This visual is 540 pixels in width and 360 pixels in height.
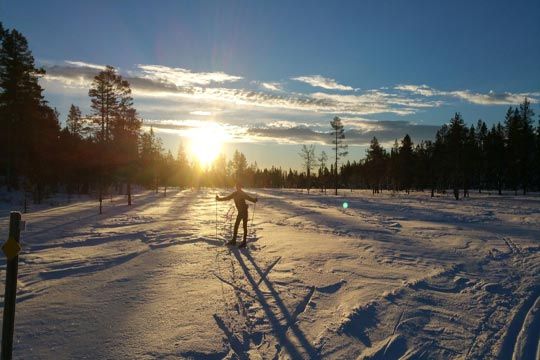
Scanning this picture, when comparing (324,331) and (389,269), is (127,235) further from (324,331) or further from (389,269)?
(324,331)

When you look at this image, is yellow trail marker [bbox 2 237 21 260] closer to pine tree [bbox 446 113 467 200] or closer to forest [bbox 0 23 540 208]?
forest [bbox 0 23 540 208]

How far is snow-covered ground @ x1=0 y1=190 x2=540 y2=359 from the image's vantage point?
497 cm

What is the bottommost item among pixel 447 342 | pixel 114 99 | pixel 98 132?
pixel 447 342

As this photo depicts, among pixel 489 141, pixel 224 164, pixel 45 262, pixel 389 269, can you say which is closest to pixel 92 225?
pixel 45 262

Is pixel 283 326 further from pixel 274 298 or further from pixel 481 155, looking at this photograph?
pixel 481 155

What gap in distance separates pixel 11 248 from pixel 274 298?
429cm

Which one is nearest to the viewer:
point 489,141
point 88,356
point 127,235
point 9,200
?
point 88,356

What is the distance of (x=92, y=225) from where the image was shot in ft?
53.8

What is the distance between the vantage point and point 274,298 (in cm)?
689

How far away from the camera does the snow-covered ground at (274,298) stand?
497cm

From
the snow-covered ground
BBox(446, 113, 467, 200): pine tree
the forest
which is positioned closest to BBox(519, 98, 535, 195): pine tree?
the forest

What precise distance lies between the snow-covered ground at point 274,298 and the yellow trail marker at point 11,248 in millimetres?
1445

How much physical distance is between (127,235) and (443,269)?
10349 millimetres

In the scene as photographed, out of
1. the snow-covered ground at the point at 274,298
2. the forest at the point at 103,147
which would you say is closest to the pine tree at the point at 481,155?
the forest at the point at 103,147
